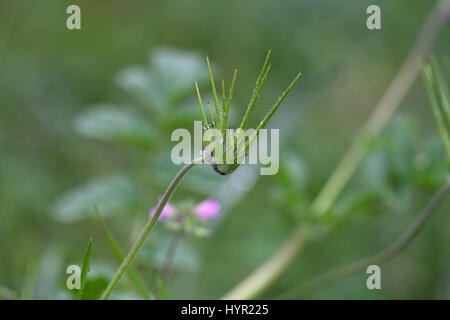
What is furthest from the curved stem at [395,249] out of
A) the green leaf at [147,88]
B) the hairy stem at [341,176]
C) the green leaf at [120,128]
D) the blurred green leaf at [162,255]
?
the green leaf at [147,88]

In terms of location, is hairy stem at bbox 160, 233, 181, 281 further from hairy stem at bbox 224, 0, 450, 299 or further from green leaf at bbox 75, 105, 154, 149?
green leaf at bbox 75, 105, 154, 149

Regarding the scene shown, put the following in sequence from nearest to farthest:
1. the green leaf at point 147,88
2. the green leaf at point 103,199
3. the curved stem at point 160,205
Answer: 1. the curved stem at point 160,205
2. the green leaf at point 103,199
3. the green leaf at point 147,88

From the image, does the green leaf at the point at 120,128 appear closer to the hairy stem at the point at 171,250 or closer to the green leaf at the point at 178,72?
the green leaf at the point at 178,72

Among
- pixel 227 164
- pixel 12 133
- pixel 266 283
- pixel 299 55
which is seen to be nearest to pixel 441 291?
pixel 266 283

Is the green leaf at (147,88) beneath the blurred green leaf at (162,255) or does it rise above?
above

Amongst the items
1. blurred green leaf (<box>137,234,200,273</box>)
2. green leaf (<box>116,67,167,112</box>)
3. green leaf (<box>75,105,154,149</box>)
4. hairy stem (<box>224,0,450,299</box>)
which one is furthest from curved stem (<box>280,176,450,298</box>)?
green leaf (<box>116,67,167,112</box>)

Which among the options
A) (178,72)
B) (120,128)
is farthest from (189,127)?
(120,128)

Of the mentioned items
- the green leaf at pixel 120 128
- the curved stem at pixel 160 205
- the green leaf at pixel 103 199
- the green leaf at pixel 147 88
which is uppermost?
the green leaf at pixel 147 88
